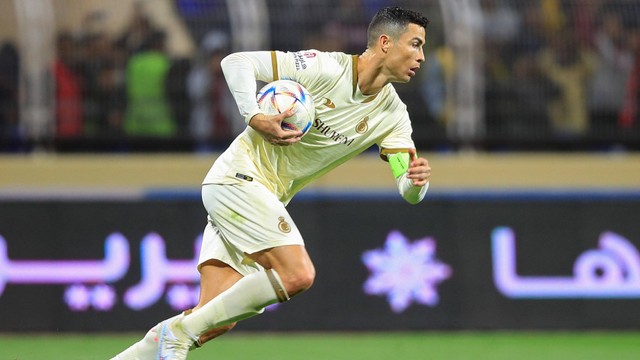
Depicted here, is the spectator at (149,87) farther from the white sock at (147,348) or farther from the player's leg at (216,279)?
the white sock at (147,348)

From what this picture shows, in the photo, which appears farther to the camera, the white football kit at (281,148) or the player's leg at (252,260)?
the white football kit at (281,148)

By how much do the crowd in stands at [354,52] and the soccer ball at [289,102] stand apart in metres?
4.93

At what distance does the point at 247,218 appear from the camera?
6.65 m

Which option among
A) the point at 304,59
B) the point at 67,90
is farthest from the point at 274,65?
the point at 67,90

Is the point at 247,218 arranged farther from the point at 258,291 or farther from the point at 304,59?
the point at 304,59

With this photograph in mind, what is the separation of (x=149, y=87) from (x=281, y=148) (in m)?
5.08

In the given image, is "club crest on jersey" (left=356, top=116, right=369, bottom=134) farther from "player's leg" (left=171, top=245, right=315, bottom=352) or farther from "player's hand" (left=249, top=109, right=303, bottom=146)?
"player's leg" (left=171, top=245, right=315, bottom=352)

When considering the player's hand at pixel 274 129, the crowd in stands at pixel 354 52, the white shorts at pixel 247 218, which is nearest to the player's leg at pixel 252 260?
the white shorts at pixel 247 218

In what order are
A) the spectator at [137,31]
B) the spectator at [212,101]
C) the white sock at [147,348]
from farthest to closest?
the spectator at [212,101]
the spectator at [137,31]
the white sock at [147,348]

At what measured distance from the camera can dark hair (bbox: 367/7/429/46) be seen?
6.92 m

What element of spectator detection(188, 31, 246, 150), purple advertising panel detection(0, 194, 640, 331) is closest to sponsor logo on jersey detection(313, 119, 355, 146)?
purple advertising panel detection(0, 194, 640, 331)

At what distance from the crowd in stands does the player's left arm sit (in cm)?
469

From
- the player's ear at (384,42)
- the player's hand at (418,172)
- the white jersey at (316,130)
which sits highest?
the player's ear at (384,42)

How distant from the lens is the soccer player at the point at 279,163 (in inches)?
258
